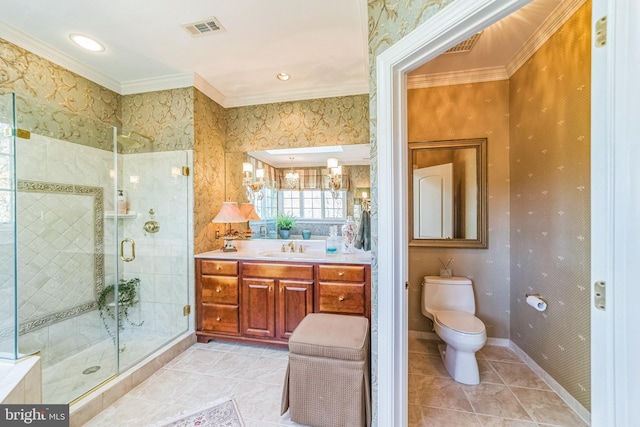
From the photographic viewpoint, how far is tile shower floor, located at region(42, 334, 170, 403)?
1.71 m

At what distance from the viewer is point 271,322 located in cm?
238

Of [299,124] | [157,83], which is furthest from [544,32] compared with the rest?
[157,83]

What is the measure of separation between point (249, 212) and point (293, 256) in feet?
2.81

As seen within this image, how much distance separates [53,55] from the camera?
2115mm

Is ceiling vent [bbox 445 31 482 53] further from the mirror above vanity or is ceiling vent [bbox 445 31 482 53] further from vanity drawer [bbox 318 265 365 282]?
vanity drawer [bbox 318 265 365 282]

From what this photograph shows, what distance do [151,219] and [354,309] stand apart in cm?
227

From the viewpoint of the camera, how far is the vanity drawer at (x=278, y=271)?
2320 millimetres

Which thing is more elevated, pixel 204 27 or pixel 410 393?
pixel 204 27

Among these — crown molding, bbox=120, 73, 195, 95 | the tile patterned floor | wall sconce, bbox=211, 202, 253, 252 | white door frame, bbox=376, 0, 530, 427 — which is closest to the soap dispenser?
wall sconce, bbox=211, 202, 253, 252

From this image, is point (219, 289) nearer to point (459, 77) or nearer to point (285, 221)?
point (285, 221)

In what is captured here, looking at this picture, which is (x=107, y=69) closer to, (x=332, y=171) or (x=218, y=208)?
(x=218, y=208)

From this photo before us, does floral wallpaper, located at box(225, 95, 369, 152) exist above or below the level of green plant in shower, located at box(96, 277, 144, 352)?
above

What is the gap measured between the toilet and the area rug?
5.13 feet
